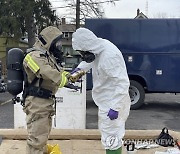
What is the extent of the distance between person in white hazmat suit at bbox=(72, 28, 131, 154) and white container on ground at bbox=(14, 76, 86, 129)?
185 centimetres

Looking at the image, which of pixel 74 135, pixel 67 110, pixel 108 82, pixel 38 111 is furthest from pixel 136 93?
pixel 38 111

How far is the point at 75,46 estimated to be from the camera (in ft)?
14.1

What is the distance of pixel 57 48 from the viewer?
4.30m

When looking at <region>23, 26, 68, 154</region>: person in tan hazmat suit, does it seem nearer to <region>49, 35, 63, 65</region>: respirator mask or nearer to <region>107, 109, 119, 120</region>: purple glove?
<region>49, 35, 63, 65</region>: respirator mask

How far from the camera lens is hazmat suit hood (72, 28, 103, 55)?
4227 mm

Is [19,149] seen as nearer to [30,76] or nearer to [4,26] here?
[30,76]

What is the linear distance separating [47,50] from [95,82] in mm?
720

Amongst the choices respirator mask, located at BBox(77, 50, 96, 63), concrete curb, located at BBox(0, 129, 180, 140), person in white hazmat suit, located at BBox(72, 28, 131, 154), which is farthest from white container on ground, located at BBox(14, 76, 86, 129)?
respirator mask, located at BBox(77, 50, 96, 63)

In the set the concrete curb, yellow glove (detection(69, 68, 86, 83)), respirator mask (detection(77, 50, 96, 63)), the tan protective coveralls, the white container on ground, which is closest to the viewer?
the tan protective coveralls

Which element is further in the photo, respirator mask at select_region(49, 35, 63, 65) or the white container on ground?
the white container on ground

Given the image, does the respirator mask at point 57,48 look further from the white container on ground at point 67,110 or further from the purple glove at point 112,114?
the white container on ground at point 67,110

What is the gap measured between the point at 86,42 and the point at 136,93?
5.32 m

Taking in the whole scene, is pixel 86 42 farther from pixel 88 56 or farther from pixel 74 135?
pixel 74 135

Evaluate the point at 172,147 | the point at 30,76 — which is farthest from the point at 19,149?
the point at 172,147
